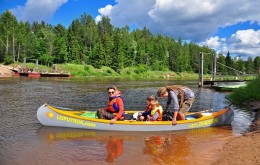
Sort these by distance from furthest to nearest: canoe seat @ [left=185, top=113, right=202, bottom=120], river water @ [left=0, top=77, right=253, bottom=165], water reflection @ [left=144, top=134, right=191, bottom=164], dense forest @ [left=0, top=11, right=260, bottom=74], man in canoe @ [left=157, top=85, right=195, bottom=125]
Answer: dense forest @ [left=0, top=11, right=260, bottom=74] → canoe seat @ [left=185, top=113, right=202, bottom=120] → man in canoe @ [left=157, top=85, right=195, bottom=125] → water reflection @ [left=144, top=134, right=191, bottom=164] → river water @ [left=0, top=77, right=253, bottom=165]

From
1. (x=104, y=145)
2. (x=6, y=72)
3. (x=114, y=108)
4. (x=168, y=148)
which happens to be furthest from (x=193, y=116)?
(x=6, y=72)

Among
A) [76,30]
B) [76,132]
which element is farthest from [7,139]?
A: [76,30]

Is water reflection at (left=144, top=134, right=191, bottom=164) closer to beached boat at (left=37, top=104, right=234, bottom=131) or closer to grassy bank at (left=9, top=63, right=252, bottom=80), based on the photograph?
beached boat at (left=37, top=104, right=234, bottom=131)

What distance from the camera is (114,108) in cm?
1205

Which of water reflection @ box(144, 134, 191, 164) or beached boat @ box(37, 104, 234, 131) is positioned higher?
beached boat @ box(37, 104, 234, 131)

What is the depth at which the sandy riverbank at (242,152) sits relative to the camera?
7465 millimetres

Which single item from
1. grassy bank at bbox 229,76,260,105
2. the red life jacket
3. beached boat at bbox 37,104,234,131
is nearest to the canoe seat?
beached boat at bbox 37,104,234,131

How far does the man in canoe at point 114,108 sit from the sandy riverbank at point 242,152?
416 centimetres

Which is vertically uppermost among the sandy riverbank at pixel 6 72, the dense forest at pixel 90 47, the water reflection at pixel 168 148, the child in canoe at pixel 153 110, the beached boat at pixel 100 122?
the dense forest at pixel 90 47

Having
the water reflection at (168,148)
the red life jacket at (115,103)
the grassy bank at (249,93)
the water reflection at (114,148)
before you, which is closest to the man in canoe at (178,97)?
the water reflection at (168,148)

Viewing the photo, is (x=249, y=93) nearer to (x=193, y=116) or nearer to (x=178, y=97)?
(x=193, y=116)

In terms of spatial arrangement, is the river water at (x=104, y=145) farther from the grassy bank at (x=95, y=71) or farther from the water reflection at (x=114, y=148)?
the grassy bank at (x=95, y=71)

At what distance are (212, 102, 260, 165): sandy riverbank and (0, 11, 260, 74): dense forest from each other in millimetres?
56507

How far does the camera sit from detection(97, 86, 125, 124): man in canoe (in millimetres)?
11844
